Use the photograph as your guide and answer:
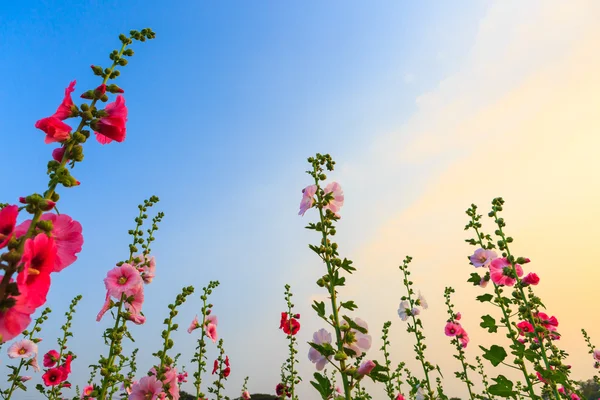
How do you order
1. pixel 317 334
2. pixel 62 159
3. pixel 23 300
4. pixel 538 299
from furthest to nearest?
pixel 538 299, pixel 317 334, pixel 62 159, pixel 23 300

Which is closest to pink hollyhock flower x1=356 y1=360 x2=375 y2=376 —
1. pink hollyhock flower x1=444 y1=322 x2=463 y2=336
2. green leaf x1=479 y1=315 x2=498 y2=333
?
green leaf x1=479 y1=315 x2=498 y2=333

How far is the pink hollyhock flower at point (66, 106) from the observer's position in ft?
7.27

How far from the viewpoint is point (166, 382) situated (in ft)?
15.8

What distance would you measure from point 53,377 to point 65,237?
6526mm

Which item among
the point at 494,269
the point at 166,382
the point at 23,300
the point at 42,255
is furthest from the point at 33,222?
the point at 494,269

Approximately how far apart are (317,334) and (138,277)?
8.43 feet

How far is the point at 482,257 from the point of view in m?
5.85

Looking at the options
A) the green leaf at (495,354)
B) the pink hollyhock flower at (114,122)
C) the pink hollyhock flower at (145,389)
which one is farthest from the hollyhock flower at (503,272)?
the pink hollyhock flower at (114,122)

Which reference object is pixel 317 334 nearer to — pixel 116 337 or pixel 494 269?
Result: pixel 116 337

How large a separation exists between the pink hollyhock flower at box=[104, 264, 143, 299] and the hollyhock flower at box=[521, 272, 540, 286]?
5.60m

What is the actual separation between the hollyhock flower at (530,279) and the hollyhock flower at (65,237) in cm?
583

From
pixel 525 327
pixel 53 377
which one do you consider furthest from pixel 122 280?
pixel 525 327

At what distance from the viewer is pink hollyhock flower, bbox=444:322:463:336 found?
792cm

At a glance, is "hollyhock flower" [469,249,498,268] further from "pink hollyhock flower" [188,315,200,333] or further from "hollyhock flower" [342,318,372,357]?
"pink hollyhock flower" [188,315,200,333]
